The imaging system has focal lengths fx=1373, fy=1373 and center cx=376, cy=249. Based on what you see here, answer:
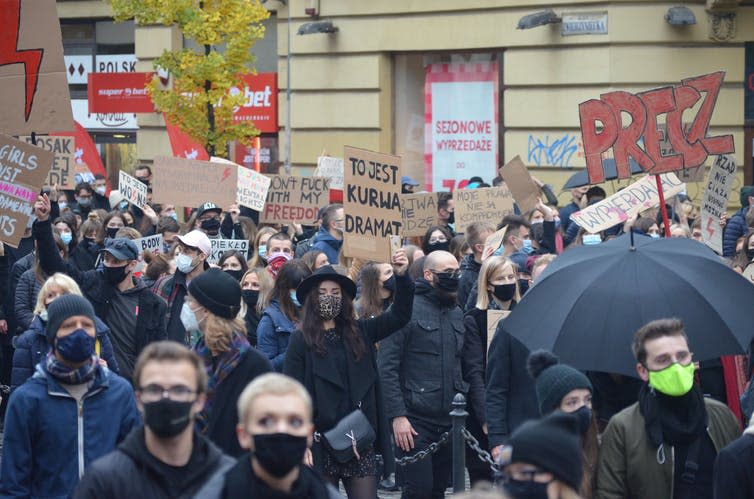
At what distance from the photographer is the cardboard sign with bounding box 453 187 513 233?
13.5m

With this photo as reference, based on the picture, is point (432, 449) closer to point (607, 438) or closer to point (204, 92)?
point (607, 438)

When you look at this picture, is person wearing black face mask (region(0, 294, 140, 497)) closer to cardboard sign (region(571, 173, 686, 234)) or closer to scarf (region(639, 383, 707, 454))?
scarf (region(639, 383, 707, 454))

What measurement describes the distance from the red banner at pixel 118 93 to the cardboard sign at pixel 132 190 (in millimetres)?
7656

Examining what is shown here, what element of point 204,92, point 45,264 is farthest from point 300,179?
point 45,264

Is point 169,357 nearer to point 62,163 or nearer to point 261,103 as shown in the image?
point 62,163

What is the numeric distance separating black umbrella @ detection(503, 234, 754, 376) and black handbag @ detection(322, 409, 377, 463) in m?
0.90

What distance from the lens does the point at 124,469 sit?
4.25 metres

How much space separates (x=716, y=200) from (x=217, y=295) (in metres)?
7.12

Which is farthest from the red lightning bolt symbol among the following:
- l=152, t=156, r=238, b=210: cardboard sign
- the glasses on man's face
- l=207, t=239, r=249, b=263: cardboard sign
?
the glasses on man's face

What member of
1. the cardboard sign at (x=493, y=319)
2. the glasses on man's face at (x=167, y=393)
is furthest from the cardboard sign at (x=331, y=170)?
the glasses on man's face at (x=167, y=393)

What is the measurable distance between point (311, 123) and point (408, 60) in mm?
1845

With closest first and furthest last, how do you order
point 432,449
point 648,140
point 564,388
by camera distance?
point 564,388, point 432,449, point 648,140

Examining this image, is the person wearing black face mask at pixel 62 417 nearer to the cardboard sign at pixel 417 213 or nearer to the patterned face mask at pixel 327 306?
the patterned face mask at pixel 327 306

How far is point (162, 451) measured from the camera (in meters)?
4.32
